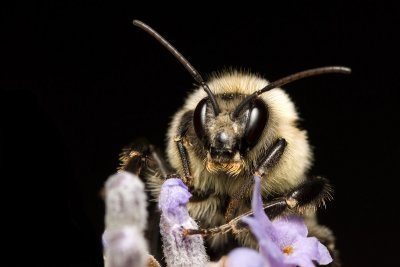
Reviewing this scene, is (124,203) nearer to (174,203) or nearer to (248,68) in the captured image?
(174,203)

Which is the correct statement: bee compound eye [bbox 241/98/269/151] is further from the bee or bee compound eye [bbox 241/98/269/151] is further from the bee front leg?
the bee front leg

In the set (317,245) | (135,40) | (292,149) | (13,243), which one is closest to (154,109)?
(135,40)

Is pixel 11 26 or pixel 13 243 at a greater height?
pixel 11 26

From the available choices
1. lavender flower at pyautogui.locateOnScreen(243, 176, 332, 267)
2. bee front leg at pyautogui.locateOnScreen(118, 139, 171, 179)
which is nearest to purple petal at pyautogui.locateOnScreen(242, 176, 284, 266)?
lavender flower at pyautogui.locateOnScreen(243, 176, 332, 267)

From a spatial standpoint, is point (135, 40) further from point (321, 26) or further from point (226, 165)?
point (226, 165)

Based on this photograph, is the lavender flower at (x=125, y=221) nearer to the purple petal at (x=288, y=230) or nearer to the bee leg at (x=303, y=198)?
the purple petal at (x=288, y=230)

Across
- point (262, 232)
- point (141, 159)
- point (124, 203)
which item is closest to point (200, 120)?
point (141, 159)

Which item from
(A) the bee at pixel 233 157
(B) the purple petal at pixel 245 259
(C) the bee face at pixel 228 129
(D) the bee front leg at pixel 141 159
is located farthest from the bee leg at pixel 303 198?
(B) the purple petal at pixel 245 259
